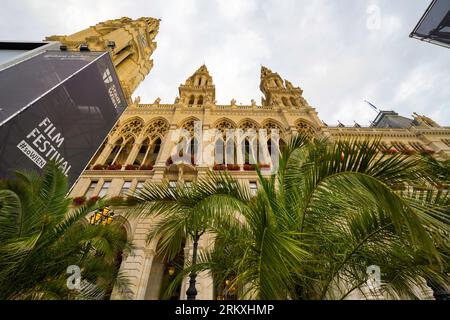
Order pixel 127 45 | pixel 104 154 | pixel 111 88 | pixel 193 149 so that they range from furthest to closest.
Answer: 1. pixel 127 45
2. pixel 193 149
3. pixel 104 154
4. pixel 111 88

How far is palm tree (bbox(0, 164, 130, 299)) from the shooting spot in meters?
3.71

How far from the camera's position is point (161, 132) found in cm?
2020

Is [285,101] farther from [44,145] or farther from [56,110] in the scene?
[44,145]

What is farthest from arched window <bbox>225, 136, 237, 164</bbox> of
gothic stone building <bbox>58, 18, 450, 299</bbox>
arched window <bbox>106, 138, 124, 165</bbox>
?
arched window <bbox>106, 138, 124, 165</bbox>

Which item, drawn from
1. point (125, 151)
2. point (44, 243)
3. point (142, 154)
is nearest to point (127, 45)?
point (125, 151)

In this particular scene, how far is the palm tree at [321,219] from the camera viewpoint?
250 cm

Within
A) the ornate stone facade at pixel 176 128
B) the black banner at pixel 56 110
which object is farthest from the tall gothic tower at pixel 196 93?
the black banner at pixel 56 110

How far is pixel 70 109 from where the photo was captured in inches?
378

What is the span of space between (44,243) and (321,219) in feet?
18.0

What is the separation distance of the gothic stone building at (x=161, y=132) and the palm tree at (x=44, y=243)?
3.97 ft

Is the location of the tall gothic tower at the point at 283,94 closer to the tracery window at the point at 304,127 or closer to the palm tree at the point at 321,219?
the tracery window at the point at 304,127
